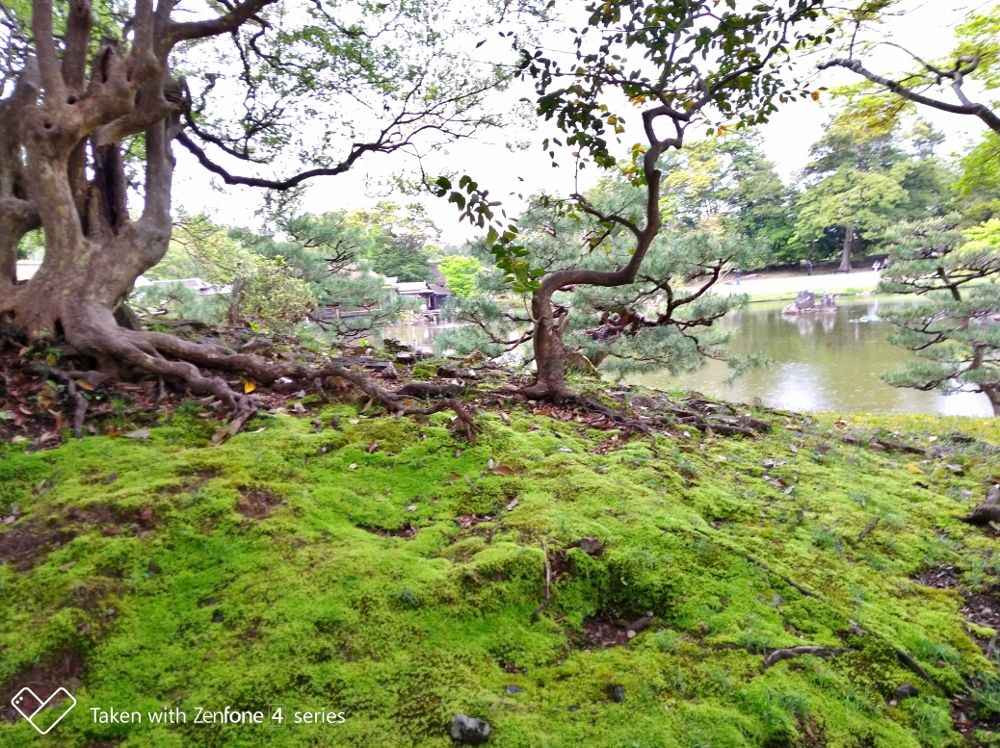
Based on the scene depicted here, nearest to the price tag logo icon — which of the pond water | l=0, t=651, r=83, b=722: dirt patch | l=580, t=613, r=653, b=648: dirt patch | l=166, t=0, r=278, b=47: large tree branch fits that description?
l=0, t=651, r=83, b=722: dirt patch

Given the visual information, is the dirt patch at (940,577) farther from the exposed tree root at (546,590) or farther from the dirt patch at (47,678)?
the dirt patch at (47,678)

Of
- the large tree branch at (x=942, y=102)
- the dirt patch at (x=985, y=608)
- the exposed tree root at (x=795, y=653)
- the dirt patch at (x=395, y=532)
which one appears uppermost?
the large tree branch at (x=942, y=102)

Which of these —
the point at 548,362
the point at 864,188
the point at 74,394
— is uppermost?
the point at 864,188

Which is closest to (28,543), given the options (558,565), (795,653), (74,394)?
(74,394)

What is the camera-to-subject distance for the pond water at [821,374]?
14.6 m

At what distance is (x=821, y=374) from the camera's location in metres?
17.6

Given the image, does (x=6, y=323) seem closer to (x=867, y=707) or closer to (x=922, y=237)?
(x=867, y=707)

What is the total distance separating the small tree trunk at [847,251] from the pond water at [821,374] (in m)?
7.65

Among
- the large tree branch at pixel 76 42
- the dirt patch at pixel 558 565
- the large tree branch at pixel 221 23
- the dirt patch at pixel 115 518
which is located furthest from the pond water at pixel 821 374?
the dirt patch at pixel 115 518

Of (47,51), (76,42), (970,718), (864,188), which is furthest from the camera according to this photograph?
(864,188)

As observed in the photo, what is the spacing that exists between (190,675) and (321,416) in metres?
2.03

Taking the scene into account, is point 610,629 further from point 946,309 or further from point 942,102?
point 946,309

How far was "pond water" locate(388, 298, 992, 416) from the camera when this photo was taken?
14.6m

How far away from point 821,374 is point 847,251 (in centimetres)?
2080
